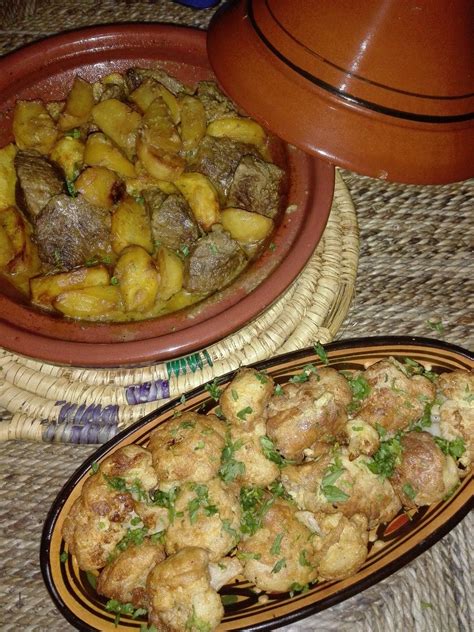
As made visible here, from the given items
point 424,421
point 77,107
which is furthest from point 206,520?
point 77,107

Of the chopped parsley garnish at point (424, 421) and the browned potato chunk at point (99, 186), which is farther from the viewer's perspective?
the browned potato chunk at point (99, 186)

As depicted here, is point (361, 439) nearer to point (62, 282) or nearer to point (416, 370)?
point (416, 370)

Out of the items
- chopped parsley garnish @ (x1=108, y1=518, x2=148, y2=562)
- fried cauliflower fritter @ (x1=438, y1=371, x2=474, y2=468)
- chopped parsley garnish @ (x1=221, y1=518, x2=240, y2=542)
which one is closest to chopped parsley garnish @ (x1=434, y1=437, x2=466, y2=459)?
fried cauliflower fritter @ (x1=438, y1=371, x2=474, y2=468)

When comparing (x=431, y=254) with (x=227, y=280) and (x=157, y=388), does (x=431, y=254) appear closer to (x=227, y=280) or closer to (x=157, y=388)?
(x=227, y=280)

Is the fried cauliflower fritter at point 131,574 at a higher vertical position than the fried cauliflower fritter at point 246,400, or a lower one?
lower

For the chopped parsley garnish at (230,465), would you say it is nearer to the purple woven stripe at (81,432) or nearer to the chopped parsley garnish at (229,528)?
the chopped parsley garnish at (229,528)

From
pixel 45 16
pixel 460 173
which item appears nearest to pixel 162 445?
pixel 460 173

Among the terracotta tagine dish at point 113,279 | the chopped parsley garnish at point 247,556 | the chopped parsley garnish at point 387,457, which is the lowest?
the chopped parsley garnish at point 247,556

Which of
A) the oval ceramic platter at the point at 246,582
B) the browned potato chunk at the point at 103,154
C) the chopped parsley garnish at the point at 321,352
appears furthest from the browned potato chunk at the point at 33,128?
the chopped parsley garnish at the point at 321,352
